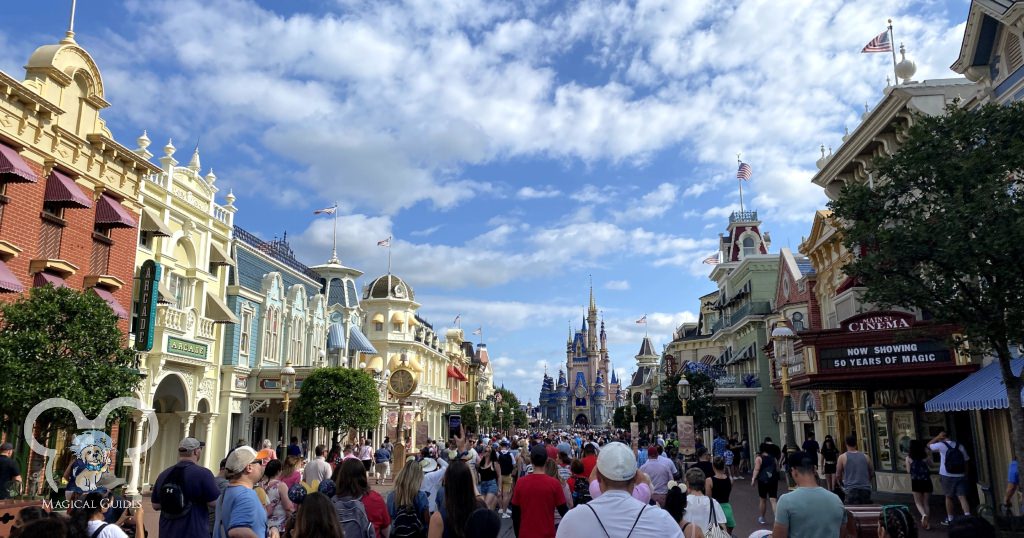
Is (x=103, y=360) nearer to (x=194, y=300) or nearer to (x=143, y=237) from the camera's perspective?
(x=143, y=237)

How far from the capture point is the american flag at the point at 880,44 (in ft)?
70.7

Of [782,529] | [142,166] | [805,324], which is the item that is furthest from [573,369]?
[782,529]

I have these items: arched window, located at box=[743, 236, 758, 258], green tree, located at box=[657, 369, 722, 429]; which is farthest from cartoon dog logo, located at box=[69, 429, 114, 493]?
arched window, located at box=[743, 236, 758, 258]

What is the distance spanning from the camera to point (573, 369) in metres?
196

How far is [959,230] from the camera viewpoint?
11109 mm

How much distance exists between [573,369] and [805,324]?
168721 millimetres

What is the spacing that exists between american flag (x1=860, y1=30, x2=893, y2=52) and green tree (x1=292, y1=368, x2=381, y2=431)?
22.9 metres

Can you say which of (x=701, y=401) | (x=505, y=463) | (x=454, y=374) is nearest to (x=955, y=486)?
(x=505, y=463)

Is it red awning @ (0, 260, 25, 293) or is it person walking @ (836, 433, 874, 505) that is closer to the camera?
person walking @ (836, 433, 874, 505)

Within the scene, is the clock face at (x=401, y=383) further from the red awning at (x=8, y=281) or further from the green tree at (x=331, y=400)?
the red awning at (x=8, y=281)

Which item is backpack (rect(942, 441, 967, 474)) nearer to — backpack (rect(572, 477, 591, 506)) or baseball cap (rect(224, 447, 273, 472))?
backpack (rect(572, 477, 591, 506))

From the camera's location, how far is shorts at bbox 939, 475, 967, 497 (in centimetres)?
1316

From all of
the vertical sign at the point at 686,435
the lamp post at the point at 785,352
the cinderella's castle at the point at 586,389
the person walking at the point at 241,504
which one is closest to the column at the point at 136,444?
the vertical sign at the point at 686,435

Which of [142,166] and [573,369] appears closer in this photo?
[142,166]
